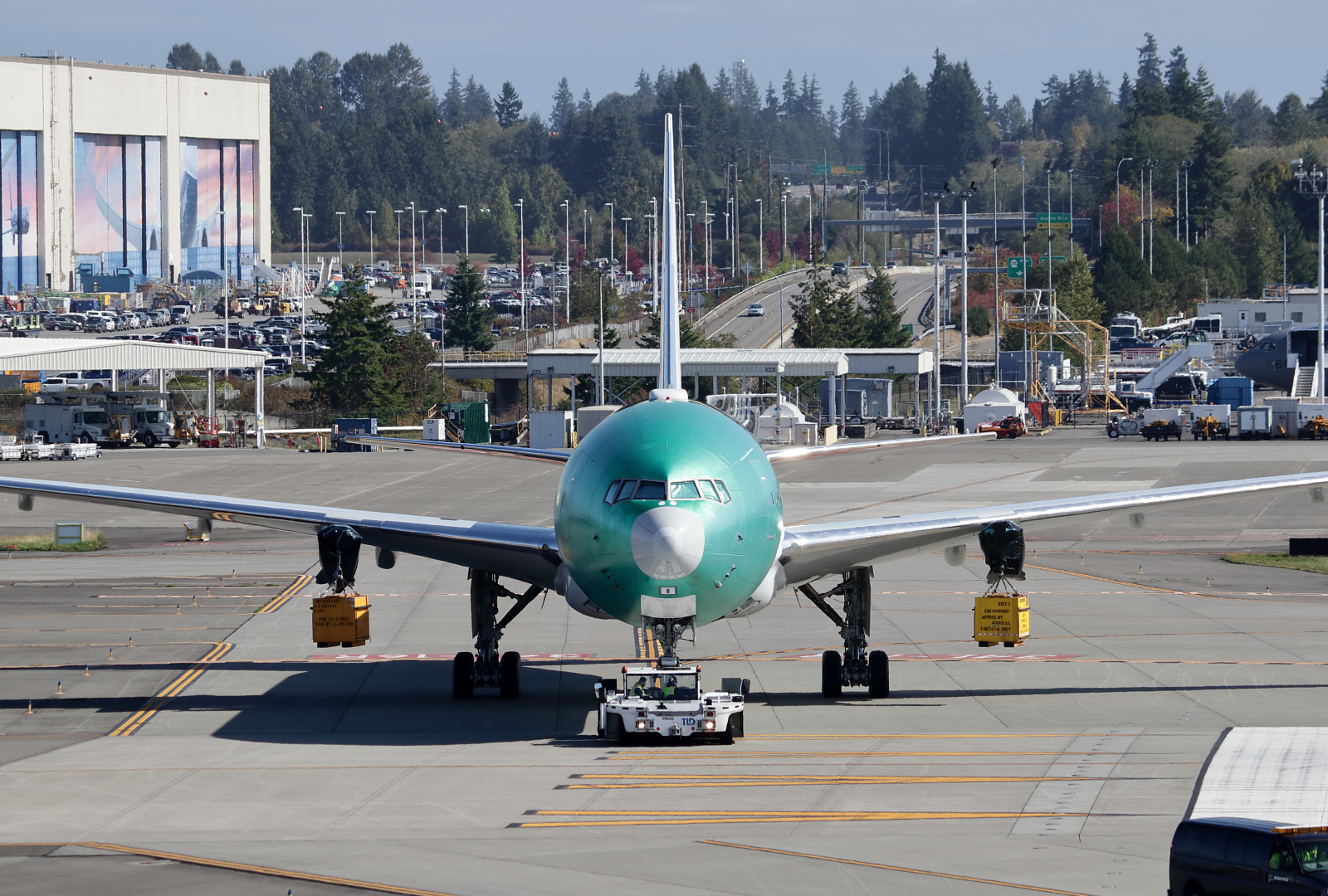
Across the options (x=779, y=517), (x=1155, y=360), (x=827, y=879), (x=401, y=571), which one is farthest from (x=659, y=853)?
(x=1155, y=360)

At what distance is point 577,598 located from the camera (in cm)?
2777

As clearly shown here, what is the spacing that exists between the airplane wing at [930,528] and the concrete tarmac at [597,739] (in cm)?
A: 312

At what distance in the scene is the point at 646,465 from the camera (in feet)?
82.3

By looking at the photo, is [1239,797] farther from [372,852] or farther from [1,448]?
[1,448]

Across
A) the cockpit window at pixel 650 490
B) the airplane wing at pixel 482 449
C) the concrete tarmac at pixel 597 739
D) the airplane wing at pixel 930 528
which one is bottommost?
the concrete tarmac at pixel 597 739

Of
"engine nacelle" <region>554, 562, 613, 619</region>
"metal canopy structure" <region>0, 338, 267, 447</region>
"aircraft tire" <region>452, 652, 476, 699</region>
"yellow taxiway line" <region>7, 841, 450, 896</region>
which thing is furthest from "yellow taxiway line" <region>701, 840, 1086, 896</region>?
"metal canopy structure" <region>0, 338, 267, 447</region>

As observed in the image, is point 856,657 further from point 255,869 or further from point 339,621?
point 255,869

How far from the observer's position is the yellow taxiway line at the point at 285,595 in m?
46.7

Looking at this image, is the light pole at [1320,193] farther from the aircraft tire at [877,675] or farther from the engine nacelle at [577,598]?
the engine nacelle at [577,598]

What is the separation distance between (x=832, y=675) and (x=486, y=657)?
24.1 ft

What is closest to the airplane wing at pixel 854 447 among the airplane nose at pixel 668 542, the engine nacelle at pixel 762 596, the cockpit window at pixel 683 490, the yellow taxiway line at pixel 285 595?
the engine nacelle at pixel 762 596

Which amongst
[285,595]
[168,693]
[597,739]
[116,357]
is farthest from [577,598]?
[116,357]

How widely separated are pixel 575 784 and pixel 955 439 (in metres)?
11.8

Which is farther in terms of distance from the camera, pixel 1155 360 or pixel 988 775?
pixel 1155 360
